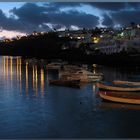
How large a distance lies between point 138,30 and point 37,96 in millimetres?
5163

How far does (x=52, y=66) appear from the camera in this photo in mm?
15625

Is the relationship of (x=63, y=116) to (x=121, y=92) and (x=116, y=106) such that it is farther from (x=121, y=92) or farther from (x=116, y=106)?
(x=121, y=92)

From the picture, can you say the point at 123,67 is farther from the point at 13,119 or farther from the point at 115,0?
the point at 115,0

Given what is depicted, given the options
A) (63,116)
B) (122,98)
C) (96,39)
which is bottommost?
(63,116)

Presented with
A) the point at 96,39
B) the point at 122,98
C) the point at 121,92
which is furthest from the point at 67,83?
the point at 96,39

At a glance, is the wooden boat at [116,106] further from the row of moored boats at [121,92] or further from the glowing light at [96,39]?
the glowing light at [96,39]

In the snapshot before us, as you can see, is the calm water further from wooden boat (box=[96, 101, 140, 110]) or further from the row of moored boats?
the row of moored boats

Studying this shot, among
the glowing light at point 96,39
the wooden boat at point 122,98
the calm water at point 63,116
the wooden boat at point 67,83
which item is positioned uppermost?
the glowing light at point 96,39

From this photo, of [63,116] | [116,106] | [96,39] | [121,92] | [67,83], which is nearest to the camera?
[63,116]

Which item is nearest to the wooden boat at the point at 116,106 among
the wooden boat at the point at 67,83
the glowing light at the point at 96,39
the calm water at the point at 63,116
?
the calm water at the point at 63,116

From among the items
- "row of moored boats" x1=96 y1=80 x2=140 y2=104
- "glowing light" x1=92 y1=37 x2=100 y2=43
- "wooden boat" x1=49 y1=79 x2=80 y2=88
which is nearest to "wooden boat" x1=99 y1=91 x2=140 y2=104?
"row of moored boats" x1=96 y1=80 x2=140 y2=104

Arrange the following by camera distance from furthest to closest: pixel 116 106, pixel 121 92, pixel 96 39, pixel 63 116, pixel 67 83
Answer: pixel 96 39 < pixel 67 83 < pixel 121 92 < pixel 116 106 < pixel 63 116

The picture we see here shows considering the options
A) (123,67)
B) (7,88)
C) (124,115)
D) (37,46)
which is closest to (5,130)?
(124,115)

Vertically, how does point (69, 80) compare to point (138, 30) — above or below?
below
